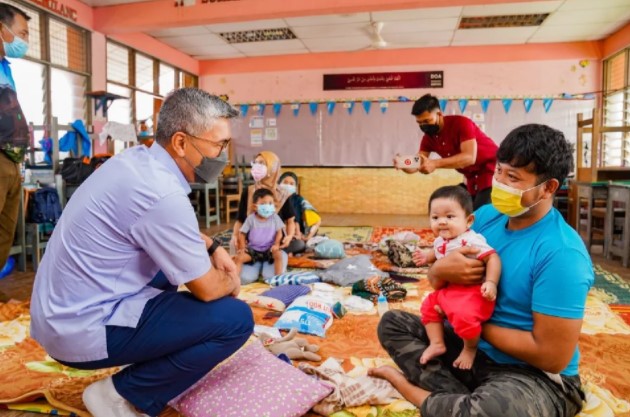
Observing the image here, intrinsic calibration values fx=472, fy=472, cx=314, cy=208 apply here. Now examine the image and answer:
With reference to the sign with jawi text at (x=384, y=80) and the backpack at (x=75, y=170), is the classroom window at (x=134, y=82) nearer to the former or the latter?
the backpack at (x=75, y=170)

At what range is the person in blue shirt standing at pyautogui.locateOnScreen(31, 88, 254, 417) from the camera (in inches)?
57.2

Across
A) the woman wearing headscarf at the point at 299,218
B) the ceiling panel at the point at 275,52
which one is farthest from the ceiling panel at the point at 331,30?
the woman wearing headscarf at the point at 299,218

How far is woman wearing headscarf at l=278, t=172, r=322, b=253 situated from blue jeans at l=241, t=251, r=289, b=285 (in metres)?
0.56

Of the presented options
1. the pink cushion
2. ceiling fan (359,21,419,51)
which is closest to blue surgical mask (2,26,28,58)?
the pink cushion

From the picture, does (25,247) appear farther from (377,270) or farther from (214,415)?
(214,415)

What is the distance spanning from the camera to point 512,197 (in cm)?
144

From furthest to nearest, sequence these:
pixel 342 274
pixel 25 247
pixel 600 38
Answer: pixel 600 38, pixel 25 247, pixel 342 274

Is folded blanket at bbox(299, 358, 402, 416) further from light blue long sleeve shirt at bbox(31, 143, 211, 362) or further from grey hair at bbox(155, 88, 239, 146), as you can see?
grey hair at bbox(155, 88, 239, 146)

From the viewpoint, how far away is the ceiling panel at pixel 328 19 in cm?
705

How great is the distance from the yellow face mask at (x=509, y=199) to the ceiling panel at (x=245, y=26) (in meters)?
6.54

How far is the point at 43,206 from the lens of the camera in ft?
14.2

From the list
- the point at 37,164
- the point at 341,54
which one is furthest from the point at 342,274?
the point at 341,54

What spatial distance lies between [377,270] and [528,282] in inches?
Result: 99.7

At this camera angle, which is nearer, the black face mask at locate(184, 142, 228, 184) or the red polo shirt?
the black face mask at locate(184, 142, 228, 184)
